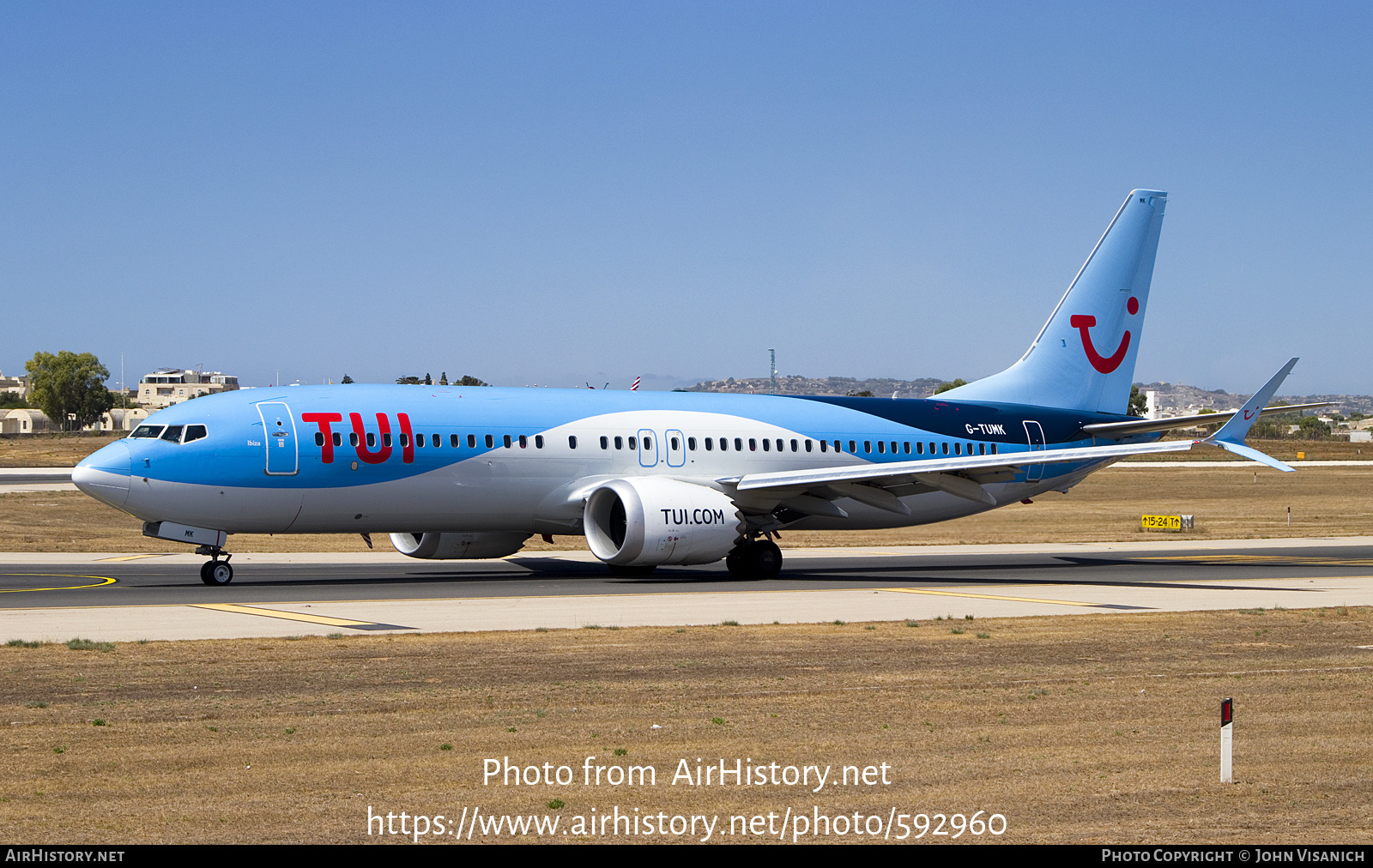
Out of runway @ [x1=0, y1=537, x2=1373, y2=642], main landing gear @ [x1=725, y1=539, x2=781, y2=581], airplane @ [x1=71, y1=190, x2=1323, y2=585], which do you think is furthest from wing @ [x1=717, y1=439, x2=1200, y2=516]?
runway @ [x1=0, y1=537, x2=1373, y2=642]

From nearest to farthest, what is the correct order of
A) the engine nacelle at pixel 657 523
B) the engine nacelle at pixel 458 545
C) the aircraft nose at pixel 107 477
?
the aircraft nose at pixel 107 477
the engine nacelle at pixel 657 523
the engine nacelle at pixel 458 545

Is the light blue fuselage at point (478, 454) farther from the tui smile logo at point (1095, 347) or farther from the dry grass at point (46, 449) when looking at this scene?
the dry grass at point (46, 449)

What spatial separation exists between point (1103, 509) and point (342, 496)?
44235 millimetres

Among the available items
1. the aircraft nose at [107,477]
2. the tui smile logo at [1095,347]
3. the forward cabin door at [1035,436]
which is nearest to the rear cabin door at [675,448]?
the forward cabin door at [1035,436]

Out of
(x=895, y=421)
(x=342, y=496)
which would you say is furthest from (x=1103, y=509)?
(x=342, y=496)

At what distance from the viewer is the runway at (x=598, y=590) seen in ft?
72.2

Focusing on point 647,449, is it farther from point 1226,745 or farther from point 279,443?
point 1226,745

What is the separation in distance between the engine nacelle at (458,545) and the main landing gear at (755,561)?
531 cm

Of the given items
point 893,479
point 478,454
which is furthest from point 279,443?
point 893,479

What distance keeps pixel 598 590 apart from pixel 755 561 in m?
5.30

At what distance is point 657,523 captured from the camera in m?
29.8

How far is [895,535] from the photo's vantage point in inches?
1975

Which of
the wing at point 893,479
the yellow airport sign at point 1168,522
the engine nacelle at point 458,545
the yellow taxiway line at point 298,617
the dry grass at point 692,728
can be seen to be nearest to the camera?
the dry grass at point 692,728
